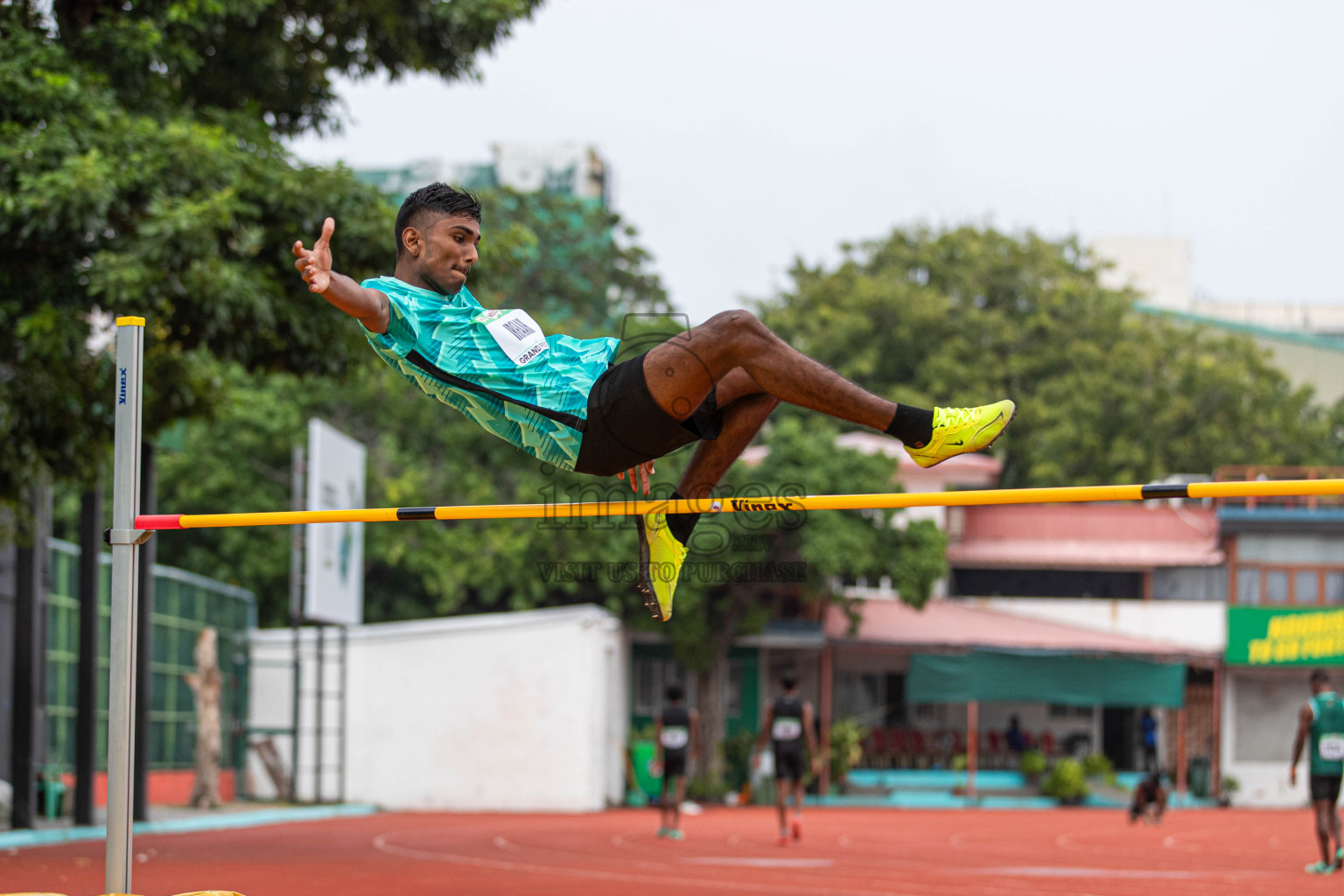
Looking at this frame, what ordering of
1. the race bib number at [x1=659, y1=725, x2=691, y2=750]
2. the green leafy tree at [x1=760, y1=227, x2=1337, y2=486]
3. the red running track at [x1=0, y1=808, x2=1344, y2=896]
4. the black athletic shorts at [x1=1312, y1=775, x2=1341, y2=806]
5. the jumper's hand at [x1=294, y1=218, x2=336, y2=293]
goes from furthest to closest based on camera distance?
the green leafy tree at [x1=760, y1=227, x2=1337, y2=486] < the race bib number at [x1=659, y1=725, x2=691, y2=750] < the black athletic shorts at [x1=1312, y1=775, x2=1341, y2=806] < the red running track at [x1=0, y1=808, x2=1344, y2=896] < the jumper's hand at [x1=294, y1=218, x2=336, y2=293]

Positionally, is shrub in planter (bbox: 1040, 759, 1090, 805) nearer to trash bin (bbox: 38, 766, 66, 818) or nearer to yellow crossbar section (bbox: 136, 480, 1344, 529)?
trash bin (bbox: 38, 766, 66, 818)

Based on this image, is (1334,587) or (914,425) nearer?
(914,425)

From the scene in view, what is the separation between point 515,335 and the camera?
4691 mm

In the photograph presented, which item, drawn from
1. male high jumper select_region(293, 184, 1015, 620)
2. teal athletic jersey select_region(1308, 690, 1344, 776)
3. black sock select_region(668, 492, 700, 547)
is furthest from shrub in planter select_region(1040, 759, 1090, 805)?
male high jumper select_region(293, 184, 1015, 620)

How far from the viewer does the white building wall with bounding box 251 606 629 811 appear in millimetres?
20578

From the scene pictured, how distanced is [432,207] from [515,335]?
1.71ft

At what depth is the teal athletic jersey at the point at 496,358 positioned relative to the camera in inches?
184

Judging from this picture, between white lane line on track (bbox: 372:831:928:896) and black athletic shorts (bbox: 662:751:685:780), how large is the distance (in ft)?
9.32

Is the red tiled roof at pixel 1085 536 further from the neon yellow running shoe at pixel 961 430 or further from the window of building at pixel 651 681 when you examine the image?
the neon yellow running shoe at pixel 961 430

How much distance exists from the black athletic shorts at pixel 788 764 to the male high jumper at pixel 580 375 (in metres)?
9.98

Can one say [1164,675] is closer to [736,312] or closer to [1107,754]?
[1107,754]

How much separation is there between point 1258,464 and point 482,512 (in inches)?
1223

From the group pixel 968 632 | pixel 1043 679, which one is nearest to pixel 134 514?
pixel 1043 679

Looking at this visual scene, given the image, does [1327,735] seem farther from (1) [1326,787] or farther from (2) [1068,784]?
(2) [1068,784]
